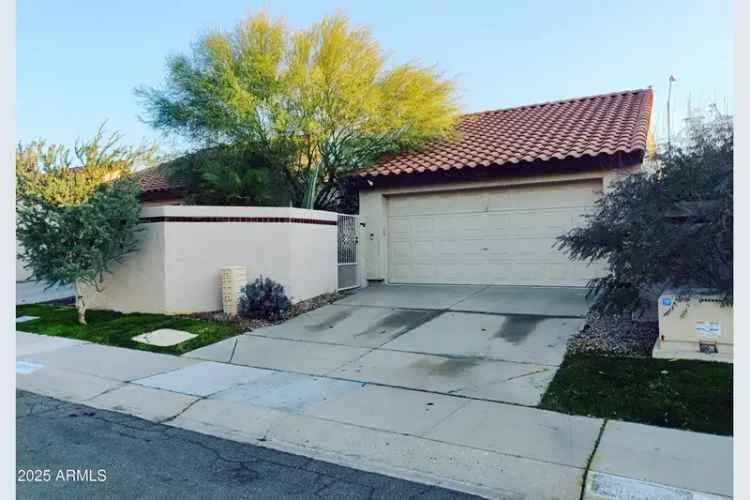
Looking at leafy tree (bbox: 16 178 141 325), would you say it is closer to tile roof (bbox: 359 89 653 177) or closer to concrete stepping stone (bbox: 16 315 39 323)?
concrete stepping stone (bbox: 16 315 39 323)

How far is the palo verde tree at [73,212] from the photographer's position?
9.60 metres

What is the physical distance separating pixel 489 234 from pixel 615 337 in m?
5.47

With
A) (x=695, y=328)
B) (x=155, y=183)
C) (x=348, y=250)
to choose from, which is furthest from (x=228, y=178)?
(x=695, y=328)

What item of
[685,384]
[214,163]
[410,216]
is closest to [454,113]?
[410,216]

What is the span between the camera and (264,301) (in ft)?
32.9

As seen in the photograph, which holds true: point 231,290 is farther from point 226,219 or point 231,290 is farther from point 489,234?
point 489,234

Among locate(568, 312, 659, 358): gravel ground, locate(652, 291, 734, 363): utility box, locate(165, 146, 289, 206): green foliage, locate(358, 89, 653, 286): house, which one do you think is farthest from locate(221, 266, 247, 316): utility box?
locate(652, 291, 734, 363): utility box

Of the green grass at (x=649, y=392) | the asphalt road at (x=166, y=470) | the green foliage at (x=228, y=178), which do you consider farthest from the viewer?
the green foliage at (x=228, y=178)

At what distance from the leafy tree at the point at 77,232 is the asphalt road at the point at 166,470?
5.43m

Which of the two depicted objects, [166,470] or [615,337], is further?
[615,337]

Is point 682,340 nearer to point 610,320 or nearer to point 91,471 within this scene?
point 610,320

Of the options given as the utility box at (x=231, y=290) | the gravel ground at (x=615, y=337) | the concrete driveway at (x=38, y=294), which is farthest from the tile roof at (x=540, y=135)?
the concrete driveway at (x=38, y=294)

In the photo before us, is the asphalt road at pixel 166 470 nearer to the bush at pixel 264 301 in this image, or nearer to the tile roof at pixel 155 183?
the bush at pixel 264 301

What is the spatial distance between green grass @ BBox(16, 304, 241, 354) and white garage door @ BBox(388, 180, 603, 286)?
557cm
